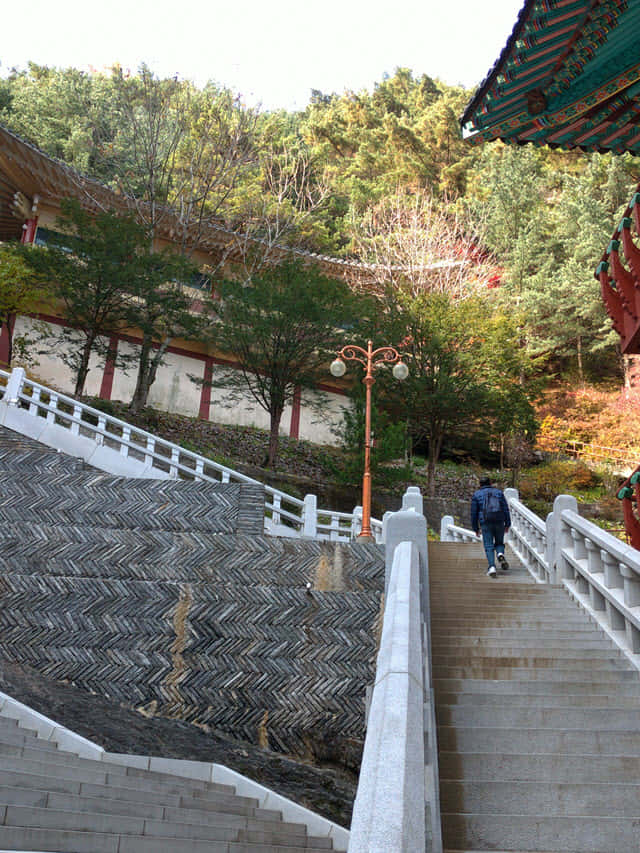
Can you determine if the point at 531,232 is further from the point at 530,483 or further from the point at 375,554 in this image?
the point at 375,554

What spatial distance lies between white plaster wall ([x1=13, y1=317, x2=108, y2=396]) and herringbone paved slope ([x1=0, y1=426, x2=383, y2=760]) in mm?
15374

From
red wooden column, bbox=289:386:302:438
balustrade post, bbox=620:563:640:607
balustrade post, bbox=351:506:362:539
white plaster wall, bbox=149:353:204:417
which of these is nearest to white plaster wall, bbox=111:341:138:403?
white plaster wall, bbox=149:353:204:417

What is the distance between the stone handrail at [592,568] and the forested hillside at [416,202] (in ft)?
46.3

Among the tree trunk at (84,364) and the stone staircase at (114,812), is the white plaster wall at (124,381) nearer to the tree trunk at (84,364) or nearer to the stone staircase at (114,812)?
the tree trunk at (84,364)

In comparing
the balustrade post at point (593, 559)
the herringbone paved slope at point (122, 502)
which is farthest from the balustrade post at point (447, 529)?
the balustrade post at point (593, 559)

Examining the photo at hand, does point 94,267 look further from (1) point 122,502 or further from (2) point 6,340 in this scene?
(1) point 122,502

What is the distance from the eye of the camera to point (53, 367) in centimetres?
2689

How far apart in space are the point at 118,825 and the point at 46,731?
11.2 ft

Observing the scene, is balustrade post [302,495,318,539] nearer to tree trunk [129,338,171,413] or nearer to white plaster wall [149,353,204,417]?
tree trunk [129,338,171,413]

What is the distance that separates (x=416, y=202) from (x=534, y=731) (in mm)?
32725

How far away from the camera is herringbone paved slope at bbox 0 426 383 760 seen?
1012 centimetres

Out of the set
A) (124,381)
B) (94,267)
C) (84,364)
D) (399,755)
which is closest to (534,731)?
(399,755)

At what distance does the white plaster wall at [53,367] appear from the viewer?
26375mm

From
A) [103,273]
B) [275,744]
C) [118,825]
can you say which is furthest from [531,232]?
[118,825]
